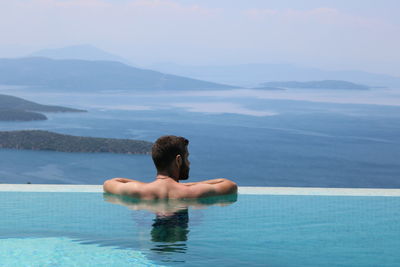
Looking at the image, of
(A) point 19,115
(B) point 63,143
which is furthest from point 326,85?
(A) point 19,115

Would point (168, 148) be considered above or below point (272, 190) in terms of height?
above

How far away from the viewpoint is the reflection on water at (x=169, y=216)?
9.37 feet

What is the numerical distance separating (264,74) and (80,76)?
88.2ft

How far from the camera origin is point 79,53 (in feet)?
244

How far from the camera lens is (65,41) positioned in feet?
245

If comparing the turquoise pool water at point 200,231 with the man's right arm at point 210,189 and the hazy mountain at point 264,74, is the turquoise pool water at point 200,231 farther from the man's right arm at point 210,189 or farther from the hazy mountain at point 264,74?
the hazy mountain at point 264,74

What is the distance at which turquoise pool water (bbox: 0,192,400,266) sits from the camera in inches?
108

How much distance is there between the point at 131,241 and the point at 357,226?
1.29 metres

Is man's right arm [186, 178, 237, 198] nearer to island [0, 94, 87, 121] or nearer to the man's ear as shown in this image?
the man's ear

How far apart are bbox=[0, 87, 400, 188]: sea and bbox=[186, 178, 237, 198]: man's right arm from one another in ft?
132

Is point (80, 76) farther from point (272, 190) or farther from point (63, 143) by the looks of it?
point (272, 190)

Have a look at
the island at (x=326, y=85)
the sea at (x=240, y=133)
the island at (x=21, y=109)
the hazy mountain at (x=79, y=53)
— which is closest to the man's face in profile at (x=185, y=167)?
the sea at (x=240, y=133)

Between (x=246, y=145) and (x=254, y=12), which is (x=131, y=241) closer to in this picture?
(x=246, y=145)

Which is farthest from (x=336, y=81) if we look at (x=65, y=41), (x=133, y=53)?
(x=65, y=41)
